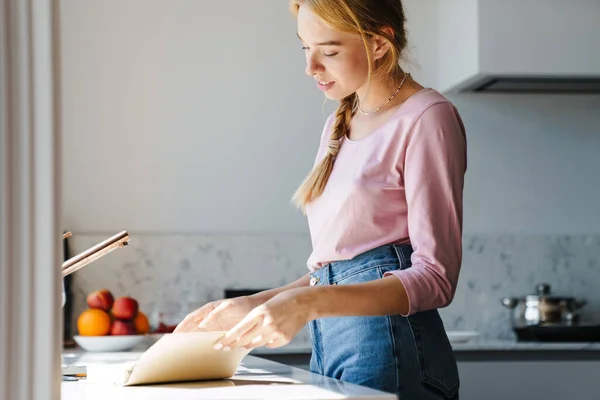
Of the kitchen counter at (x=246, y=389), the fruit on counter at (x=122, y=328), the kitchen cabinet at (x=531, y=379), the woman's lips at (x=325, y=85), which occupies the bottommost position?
the kitchen cabinet at (x=531, y=379)

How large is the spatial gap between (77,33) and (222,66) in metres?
0.56

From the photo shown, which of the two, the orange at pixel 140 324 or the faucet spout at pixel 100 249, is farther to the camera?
the orange at pixel 140 324

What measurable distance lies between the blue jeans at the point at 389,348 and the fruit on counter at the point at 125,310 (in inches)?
58.2

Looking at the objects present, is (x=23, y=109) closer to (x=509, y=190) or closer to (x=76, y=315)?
(x=76, y=315)

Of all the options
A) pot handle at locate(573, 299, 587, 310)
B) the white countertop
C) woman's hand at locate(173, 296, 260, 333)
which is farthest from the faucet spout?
pot handle at locate(573, 299, 587, 310)

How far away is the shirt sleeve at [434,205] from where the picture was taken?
1455mm

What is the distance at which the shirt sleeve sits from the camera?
146cm

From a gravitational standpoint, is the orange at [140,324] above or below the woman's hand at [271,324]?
below

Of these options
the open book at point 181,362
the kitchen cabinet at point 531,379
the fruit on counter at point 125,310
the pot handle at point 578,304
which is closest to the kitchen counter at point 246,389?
the open book at point 181,362

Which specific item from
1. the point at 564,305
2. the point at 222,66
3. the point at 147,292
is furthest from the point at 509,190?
the point at 147,292

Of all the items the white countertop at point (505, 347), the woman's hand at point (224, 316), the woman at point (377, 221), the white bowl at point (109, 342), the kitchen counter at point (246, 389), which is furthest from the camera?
the white countertop at point (505, 347)

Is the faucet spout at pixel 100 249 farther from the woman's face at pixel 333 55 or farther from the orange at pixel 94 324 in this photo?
the orange at pixel 94 324

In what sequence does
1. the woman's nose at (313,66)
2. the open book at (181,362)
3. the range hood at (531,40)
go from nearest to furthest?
the open book at (181,362) < the woman's nose at (313,66) < the range hood at (531,40)

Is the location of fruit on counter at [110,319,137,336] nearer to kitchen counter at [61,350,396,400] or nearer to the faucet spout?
the faucet spout
